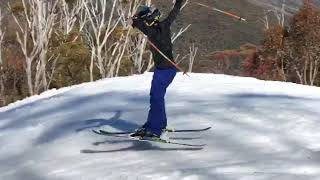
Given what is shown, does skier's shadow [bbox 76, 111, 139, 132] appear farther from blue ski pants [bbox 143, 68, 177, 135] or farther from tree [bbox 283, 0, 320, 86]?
tree [bbox 283, 0, 320, 86]

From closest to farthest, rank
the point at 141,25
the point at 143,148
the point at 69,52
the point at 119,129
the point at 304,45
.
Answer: the point at 143,148
the point at 141,25
the point at 119,129
the point at 69,52
the point at 304,45

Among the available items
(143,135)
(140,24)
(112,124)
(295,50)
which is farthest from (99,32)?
(143,135)

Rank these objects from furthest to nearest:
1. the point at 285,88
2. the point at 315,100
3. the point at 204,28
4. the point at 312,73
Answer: the point at 204,28 → the point at 312,73 → the point at 285,88 → the point at 315,100

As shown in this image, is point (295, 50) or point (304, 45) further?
point (295, 50)

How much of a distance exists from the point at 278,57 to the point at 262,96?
24572 mm

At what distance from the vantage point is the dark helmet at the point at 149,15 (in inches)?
267

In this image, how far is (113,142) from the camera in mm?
7082

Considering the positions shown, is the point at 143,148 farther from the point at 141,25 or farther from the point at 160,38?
the point at 141,25

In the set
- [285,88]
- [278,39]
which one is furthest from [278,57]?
[285,88]

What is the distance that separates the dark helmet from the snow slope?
143 centimetres

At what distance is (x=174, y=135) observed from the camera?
23.9 ft

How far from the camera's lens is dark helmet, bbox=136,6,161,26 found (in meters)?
6.79

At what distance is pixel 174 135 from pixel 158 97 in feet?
2.12

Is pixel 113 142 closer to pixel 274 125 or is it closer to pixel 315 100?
pixel 274 125
